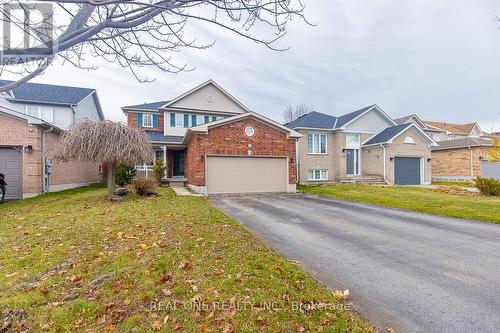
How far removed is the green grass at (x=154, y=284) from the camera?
9.11 ft

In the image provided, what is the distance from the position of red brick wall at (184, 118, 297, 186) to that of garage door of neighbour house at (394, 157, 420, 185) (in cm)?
1036

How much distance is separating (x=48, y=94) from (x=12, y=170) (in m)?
12.3

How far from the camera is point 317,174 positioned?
22062 mm

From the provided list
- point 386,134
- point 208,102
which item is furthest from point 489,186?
point 208,102

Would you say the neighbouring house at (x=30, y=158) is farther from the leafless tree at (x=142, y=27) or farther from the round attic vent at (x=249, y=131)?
the leafless tree at (x=142, y=27)

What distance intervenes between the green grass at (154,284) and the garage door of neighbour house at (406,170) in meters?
19.5

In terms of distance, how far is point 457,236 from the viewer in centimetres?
664

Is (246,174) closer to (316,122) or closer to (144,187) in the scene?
(144,187)

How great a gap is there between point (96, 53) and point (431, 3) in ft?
21.1

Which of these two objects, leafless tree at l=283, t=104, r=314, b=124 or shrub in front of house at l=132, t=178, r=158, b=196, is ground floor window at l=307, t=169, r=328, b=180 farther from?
leafless tree at l=283, t=104, r=314, b=124

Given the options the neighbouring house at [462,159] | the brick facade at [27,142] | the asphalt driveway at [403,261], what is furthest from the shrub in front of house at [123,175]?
the neighbouring house at [462,159]

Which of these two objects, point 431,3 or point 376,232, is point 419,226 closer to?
point 376,232

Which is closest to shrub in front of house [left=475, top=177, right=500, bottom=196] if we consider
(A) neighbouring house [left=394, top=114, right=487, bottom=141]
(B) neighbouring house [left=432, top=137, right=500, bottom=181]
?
(B) neighbouring house [left=432, top=137, right=500, bottom=181]

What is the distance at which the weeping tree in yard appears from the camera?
10523mm
